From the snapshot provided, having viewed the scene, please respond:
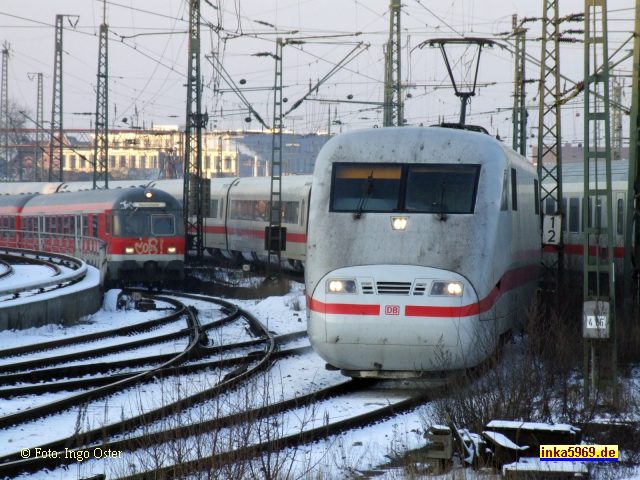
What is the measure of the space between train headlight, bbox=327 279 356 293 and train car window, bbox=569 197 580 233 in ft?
59.5

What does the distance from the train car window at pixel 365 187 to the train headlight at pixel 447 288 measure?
1.16 metres

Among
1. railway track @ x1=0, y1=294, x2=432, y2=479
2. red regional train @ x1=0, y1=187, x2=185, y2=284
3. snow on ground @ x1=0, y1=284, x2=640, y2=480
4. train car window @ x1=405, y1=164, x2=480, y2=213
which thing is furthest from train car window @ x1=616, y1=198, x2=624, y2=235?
train car window @ x1=405, y1=164, x2=480, y2=213

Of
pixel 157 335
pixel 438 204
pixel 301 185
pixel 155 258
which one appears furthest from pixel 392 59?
pixel 438 204

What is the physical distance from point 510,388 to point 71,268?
22.6m

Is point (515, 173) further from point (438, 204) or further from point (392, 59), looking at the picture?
point (392, 59)

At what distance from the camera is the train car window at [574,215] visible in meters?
29.2

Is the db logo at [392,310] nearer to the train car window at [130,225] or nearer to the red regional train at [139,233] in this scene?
the red regional train at [139,233]

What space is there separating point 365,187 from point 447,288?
1703mm

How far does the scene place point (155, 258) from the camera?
31641 mm

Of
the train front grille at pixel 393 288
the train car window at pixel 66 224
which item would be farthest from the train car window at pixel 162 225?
the train front grille at pixel 393 288

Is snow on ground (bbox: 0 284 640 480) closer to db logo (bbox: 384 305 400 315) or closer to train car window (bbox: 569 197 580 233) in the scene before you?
db logo (bbox: 384 305 400 315)

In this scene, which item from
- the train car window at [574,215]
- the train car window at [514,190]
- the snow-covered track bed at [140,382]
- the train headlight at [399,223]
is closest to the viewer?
the snow-covered track bed at [140,382]

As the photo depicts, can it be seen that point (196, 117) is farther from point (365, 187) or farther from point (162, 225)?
point (365, 187)

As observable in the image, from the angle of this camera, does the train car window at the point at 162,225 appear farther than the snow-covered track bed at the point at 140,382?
Yes
